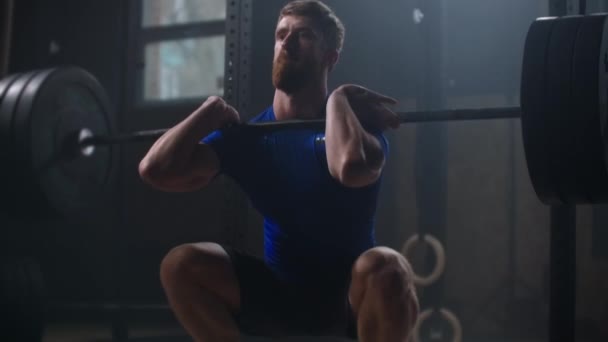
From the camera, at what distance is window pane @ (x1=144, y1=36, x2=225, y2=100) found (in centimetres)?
433

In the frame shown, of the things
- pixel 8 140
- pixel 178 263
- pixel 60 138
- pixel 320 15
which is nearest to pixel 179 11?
pixel 60 138

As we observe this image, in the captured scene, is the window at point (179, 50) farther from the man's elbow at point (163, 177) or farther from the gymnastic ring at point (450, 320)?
the man's elbow at point (163, 177)

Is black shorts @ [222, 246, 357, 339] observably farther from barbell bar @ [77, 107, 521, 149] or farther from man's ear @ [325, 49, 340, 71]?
man's ear @ [325, 49, 340, 71]

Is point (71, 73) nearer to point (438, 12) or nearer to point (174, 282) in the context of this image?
point (174, 282)

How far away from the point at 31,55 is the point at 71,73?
1416mm

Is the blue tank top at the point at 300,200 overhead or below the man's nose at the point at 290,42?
below

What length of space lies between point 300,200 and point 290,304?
234 millimetres

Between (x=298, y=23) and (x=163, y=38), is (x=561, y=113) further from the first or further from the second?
(x=163, y=38)

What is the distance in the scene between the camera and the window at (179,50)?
430 cm

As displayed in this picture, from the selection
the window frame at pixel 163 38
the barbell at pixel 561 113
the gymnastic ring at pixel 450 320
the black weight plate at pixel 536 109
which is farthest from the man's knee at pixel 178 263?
the window frame at pixel 163 38

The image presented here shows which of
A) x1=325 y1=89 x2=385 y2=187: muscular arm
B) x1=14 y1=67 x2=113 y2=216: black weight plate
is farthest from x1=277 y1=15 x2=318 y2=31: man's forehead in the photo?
x1=14 y1=67 x2=113 y2=216: black weight plate

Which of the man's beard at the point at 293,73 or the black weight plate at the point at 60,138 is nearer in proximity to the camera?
the man's beard at the point at 293,73

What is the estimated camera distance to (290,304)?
5.06 ft

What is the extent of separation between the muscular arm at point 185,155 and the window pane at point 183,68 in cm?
270
